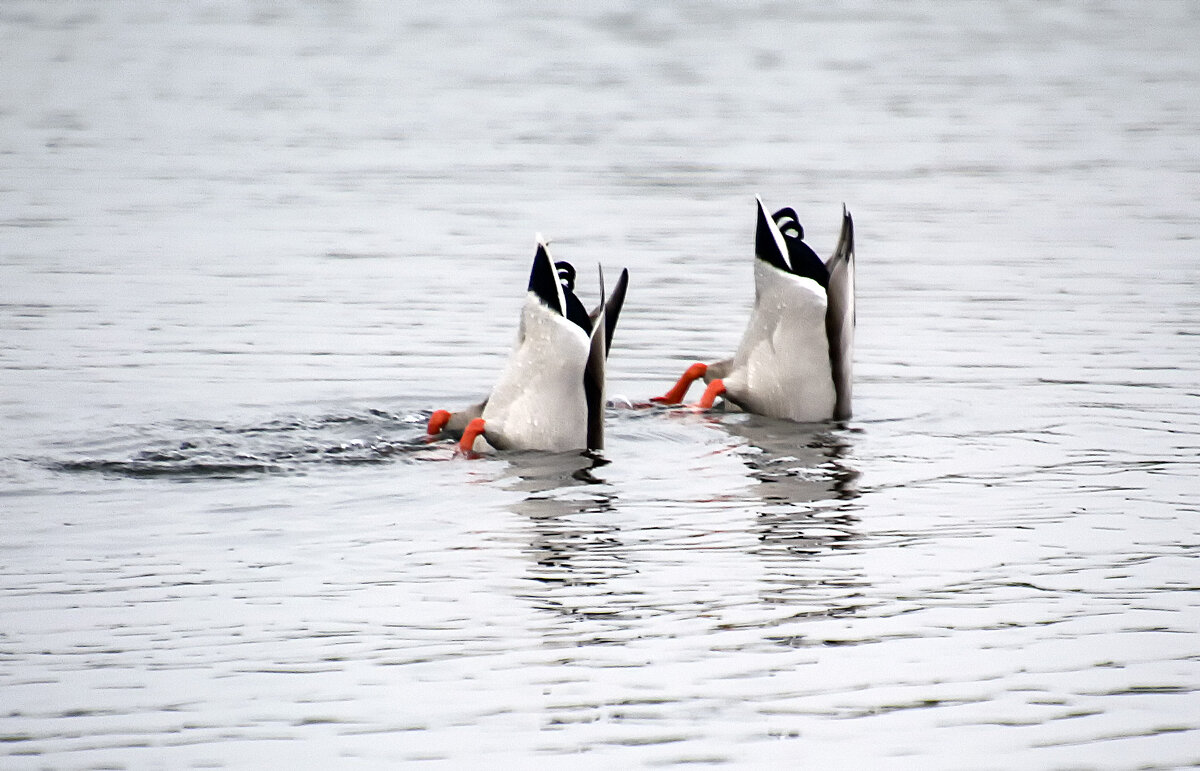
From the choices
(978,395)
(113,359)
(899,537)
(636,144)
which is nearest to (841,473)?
(899,537)

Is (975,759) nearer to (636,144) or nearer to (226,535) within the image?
(226,535)

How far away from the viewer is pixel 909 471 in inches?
386

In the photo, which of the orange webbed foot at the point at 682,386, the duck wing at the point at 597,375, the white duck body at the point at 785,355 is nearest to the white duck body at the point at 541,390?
the duck wing at the point at 597,375

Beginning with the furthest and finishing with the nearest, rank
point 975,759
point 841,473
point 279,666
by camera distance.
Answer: point 841,473, point 279,666, point 975,759

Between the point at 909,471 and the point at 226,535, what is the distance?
11.7 feet

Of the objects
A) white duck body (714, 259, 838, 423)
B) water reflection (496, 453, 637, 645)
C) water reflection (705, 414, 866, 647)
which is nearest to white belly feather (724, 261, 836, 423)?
white duck body (714, 259, 838, 423)

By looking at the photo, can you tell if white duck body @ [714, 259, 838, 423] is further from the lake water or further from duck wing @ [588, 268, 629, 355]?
duck wing @ [588, 268, 629, 355]

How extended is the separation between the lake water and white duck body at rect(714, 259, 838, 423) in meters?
0.23

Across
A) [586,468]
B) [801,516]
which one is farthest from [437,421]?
[801,516]

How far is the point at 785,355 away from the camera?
10961 mm

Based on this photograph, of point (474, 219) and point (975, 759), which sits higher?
point (474, 219)

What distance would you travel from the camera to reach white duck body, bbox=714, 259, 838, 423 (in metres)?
10.8

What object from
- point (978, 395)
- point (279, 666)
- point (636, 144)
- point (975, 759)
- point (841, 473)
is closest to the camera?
point (975, 759)

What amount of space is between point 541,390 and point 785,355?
A: 190cm
